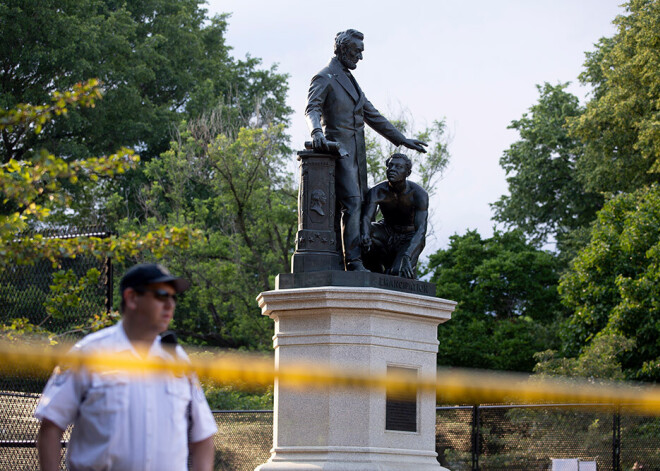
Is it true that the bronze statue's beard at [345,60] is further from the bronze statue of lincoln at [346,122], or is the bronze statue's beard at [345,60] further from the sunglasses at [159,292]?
the sunglasses at [159,292]

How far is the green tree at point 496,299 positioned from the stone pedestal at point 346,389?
2690cm

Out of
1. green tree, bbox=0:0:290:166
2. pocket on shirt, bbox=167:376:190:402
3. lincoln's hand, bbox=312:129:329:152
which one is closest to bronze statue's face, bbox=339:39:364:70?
lincoln's hand, bbox=312:129:329:152

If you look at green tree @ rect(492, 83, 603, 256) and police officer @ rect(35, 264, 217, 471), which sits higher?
green tree @ rect(492, 83, 603, 256)

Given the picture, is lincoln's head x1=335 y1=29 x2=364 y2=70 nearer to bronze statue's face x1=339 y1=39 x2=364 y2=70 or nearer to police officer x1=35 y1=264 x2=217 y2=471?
bronze statue's face x1=339 y1=39 x2=364 y2=70

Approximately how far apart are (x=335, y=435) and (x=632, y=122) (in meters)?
23.3

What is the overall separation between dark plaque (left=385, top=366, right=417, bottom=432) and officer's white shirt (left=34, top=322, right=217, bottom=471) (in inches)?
265

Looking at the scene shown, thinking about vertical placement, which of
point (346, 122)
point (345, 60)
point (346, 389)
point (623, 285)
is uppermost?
point (345, 60)

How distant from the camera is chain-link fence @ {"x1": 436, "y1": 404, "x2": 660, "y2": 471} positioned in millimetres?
15969

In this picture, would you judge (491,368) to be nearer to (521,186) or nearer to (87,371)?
(521,186)

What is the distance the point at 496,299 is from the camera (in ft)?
133

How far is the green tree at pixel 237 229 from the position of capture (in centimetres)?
3328

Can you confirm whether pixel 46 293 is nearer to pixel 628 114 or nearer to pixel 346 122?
pixel 346 122

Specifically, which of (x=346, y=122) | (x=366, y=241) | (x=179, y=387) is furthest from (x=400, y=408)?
(x=179, y=387)

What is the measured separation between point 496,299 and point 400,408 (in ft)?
99.3
